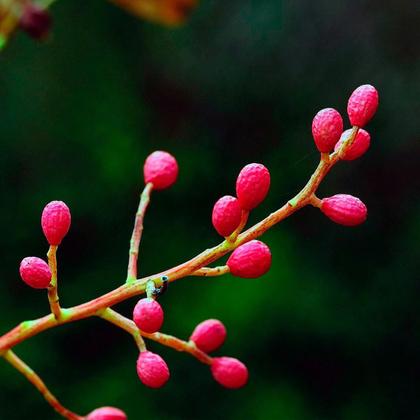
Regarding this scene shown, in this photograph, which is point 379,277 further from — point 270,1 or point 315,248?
point 270,1

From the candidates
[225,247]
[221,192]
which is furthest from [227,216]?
[221,192]

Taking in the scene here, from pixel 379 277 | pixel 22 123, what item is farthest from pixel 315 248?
pixel 22 123

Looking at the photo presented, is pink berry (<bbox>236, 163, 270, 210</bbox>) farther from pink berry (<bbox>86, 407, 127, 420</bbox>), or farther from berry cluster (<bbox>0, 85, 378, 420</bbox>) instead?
pink berry (<bbox>86, 407, 127, 420</bbox>)

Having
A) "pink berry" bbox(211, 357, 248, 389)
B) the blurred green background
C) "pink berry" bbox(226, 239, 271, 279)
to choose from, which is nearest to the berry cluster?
"pink berry" bbox(226, 239, 271, 279)

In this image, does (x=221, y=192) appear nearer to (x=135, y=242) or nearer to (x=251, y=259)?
(x=135, y=242)

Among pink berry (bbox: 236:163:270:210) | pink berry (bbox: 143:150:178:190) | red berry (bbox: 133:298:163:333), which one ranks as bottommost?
red berry (bbox: 133:298:163:333)
